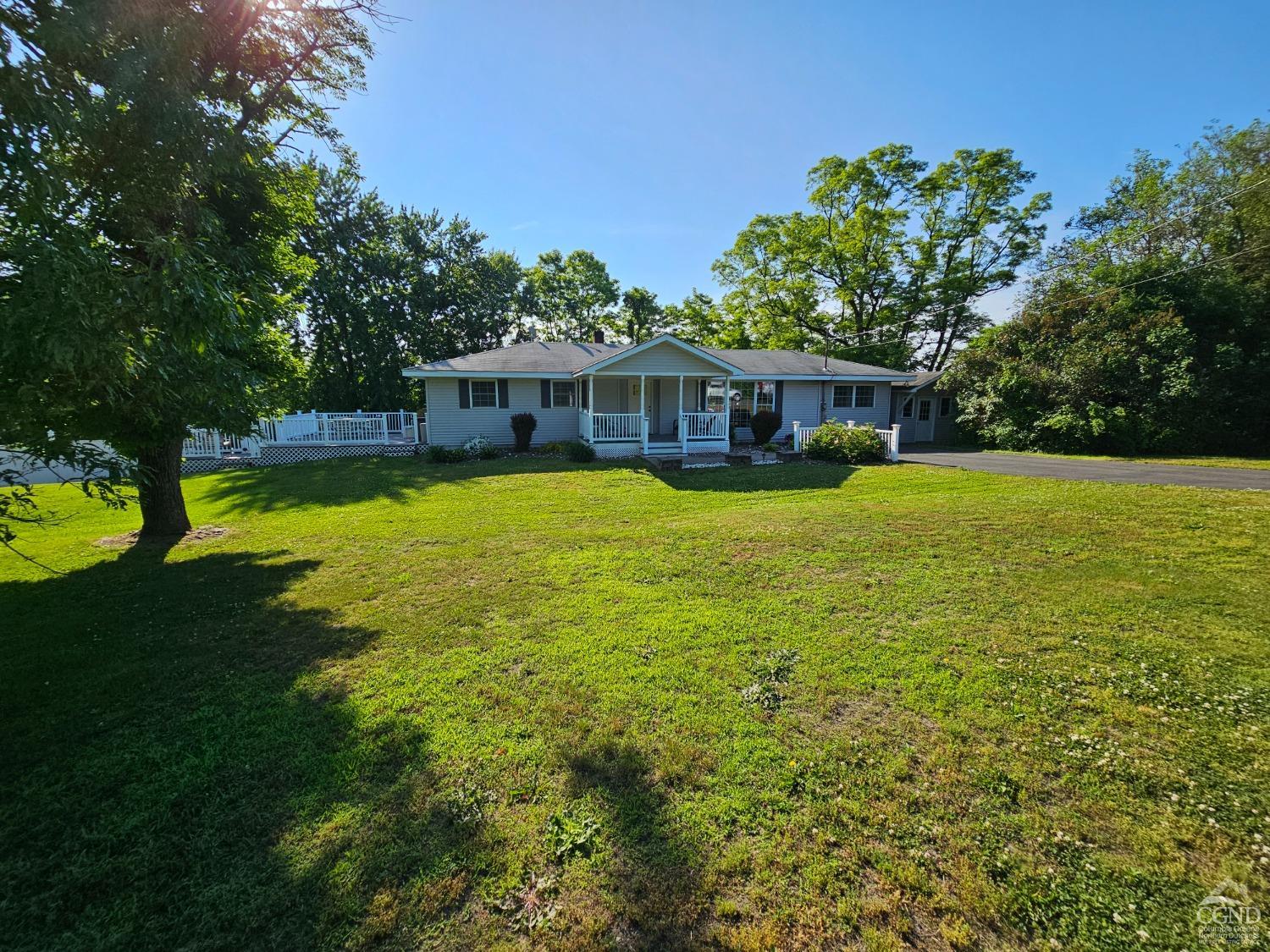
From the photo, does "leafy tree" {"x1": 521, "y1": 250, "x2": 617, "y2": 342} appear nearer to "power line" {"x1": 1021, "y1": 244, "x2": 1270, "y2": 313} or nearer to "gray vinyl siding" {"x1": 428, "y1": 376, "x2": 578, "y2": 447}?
"gray vinyl siding" {"x1": 428, "y1": 376, "x2": 578, "y2": 447}

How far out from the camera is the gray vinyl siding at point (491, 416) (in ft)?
54.0

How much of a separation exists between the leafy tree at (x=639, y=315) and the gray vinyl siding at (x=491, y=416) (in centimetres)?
2183

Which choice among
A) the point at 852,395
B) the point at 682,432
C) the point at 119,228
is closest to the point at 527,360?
the point at 682,432

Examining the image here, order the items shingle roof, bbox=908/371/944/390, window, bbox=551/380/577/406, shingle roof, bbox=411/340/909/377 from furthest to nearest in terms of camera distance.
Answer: shingle roof, bbox=908/371/944/390
window, bbox=551/380/577/406
shingle roof, bbox=411/340/909/377

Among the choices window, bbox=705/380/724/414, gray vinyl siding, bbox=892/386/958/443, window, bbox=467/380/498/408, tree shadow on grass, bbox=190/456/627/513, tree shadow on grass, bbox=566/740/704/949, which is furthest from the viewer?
gray vinyl siding, bbox=892/386/958/443

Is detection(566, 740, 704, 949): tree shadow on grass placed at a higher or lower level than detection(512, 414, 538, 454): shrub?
lower

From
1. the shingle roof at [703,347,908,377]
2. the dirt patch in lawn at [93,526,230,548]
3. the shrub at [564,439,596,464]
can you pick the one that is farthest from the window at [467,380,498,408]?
the dirt patch in lawn at [93,526,230,548]

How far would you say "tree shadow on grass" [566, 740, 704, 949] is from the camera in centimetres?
190

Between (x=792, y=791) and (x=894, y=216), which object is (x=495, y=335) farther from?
(x=792, y=791)

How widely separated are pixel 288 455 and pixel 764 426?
51.5ft

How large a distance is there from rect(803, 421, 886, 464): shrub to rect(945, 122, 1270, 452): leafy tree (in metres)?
7.99

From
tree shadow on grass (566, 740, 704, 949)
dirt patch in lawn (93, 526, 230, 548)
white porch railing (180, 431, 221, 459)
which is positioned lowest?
tree shadow on grass (566, 740, 704, 949)

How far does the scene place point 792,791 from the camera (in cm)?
254

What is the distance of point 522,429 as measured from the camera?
1622cm
